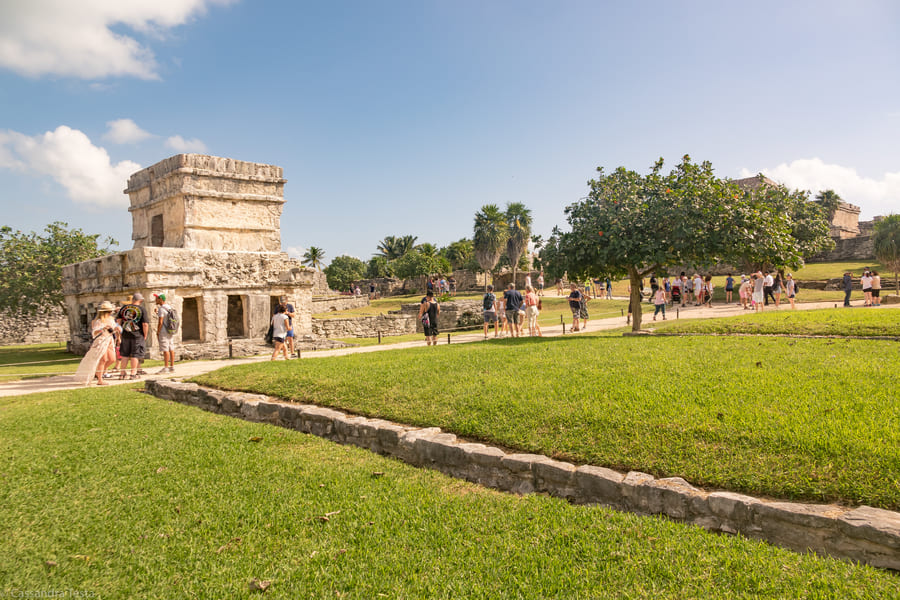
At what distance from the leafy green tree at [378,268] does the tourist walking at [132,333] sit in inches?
2035

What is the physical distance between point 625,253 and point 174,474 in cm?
1031

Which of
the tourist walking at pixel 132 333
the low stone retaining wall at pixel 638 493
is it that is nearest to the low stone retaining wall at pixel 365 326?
the tourist walking at pixel 132 333

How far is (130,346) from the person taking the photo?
11.6m

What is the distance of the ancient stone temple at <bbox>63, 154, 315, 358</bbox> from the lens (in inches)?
621

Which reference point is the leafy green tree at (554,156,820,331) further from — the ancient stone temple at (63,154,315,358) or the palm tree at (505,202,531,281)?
the palm tree at (505,202,531,281)

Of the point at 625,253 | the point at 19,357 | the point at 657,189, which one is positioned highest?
the point at 657,189

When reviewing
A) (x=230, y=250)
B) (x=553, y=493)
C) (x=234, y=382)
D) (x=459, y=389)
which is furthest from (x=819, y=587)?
(x=230, y=250)

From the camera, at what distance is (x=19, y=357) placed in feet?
61.5

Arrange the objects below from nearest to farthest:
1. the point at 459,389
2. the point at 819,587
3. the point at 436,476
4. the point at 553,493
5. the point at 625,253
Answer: the point at 819,587 < the point at 553,493 < the point at 436,476 < the point at 459,389 < the point at 625,253

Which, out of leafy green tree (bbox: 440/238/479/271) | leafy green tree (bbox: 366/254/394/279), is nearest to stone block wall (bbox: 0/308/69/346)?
A: leafy green tree (bbox: 366/254/394/279)

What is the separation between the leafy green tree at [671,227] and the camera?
39.0ft

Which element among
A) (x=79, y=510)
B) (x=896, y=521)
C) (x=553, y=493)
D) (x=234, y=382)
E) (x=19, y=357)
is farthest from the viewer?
(x=19, y=357)

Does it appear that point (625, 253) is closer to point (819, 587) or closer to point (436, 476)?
point (436, 476)

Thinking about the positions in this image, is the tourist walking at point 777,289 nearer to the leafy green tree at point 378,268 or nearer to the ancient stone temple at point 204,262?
the ancient stone temple at point 204,262
